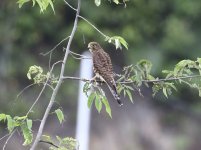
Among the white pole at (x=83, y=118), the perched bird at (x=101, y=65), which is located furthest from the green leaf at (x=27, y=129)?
the white pole at (x=83, y=118)

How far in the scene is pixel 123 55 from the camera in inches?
474

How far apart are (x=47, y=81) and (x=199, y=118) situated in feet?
29.2

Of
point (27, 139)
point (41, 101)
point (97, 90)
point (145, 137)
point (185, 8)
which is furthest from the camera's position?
point (185, 8)

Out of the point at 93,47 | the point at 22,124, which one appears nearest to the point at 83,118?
the point at 93,47

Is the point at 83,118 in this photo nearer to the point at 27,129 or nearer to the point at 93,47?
the point at 93,47

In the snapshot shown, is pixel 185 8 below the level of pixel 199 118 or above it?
above

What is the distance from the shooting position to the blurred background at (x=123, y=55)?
10.9 meters

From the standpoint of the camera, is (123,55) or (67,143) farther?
(123,55)

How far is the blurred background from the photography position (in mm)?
10875

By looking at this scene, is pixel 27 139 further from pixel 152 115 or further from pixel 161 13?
pixel 161 13

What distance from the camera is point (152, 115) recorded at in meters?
12.0

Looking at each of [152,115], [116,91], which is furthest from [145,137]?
[116,91]

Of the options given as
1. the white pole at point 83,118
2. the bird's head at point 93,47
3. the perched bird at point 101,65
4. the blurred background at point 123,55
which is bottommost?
the perched bird at point 101,65

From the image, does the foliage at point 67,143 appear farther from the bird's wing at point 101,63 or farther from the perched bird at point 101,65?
the bird's wing at point 101,63
